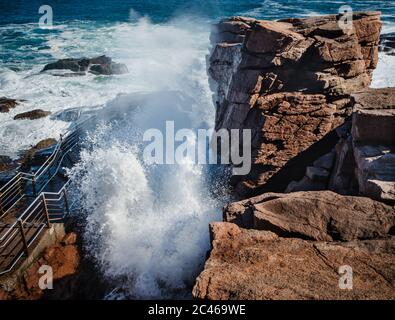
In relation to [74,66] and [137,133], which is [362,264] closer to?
[137,133]

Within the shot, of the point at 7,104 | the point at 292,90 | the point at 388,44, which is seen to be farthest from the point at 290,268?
the point at 388,44

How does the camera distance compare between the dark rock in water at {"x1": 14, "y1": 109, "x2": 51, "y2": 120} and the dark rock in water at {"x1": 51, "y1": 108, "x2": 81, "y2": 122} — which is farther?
the dark rock in water at {"x1": 51, "y1": 108, "x2": 81, "y2": 122}

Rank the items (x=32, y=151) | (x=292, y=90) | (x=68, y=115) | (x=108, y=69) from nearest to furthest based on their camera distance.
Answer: (x=292, y=90), (x=32, y=151), (x=68, y=115), (x=108, y=69)

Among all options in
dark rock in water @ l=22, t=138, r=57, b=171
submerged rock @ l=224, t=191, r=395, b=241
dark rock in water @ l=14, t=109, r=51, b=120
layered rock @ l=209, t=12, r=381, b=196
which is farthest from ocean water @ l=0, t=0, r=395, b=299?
layered rock @ l=209, t=12, r=381, b=196

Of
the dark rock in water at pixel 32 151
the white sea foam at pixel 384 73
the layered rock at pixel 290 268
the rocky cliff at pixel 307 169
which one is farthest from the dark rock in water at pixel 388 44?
the dark rock in water at pixel 32 151

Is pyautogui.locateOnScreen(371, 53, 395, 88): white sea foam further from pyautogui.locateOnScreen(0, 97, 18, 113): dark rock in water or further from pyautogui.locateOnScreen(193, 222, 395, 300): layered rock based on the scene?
pyautogui.locateOnScreen(0, 97, 18, 113): dark rock in water

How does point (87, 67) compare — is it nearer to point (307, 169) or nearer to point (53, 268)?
point (53, 268)
